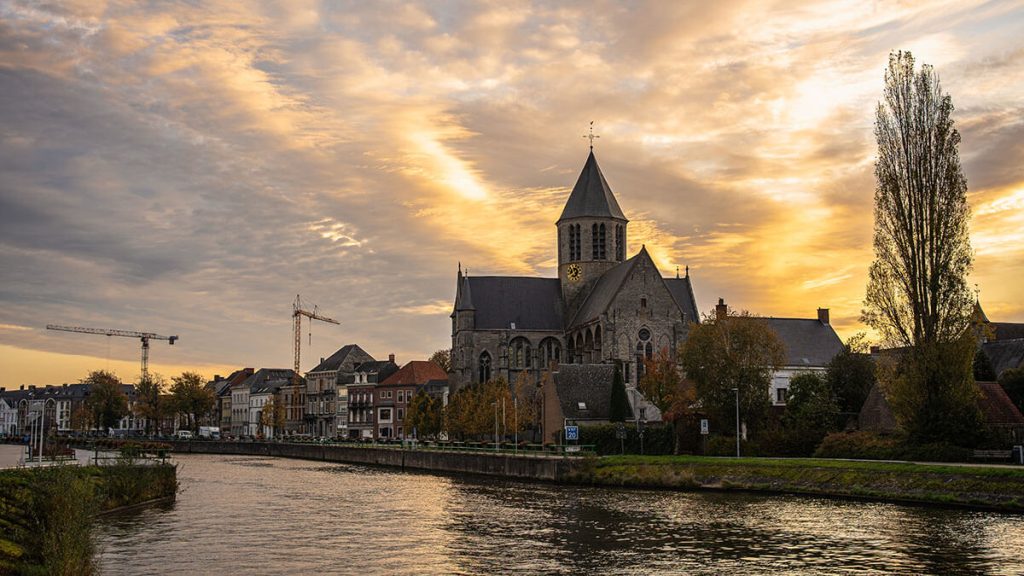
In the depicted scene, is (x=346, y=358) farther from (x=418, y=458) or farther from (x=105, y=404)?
(x=418, y=458)

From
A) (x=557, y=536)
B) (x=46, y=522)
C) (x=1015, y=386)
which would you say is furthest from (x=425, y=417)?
(x=46, y=522)

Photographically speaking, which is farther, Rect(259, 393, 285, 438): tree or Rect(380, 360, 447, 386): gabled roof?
Rect(259, 393, 285, 438): tree

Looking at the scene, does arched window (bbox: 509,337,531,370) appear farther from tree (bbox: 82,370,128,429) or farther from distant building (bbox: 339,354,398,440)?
tree (bbox: 82,370,128,429)

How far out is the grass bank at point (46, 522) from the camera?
22.5 meters

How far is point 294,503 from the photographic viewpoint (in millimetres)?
52281

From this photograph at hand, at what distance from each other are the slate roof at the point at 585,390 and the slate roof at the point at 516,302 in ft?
124

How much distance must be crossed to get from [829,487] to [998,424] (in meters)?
14.4

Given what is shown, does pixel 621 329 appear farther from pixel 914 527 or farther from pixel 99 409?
pixel 99 409

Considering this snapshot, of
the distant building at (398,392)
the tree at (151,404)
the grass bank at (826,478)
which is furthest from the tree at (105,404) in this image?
the grass bank at (826,478)

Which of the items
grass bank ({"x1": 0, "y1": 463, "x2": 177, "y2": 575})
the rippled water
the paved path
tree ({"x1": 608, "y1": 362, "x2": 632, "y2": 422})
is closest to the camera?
grass bank ({"x1": 0, "y1": 463, "x2": 177, "y2": 575})

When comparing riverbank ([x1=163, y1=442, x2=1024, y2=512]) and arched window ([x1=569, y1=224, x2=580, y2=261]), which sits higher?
arched window ([x1=569, y1=224, x2=580, y2=261])

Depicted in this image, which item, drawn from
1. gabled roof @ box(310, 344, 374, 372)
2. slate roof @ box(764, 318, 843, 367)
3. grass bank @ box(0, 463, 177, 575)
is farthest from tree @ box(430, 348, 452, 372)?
grass bank @ box(0, 463, 177, 575)

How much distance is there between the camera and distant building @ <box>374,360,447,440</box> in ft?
484

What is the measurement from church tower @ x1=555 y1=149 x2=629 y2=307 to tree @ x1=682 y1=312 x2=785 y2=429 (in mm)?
60582
